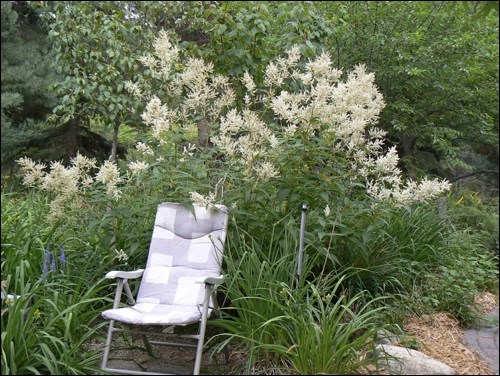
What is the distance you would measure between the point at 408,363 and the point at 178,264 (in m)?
1.50

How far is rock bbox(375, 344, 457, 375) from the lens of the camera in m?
2.84

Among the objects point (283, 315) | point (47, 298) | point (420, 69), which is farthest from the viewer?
point (420, 69)

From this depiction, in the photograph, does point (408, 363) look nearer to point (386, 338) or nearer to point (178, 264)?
point (386, 338)

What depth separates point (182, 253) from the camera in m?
3.68

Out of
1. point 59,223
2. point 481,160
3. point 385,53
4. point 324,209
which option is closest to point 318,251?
point 324,209

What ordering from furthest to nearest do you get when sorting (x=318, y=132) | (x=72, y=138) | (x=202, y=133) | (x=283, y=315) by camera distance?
(x=72, y=138) → (x=202, y=133) → (x=318, y=132) → (x=283, y=315)

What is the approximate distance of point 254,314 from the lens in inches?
126

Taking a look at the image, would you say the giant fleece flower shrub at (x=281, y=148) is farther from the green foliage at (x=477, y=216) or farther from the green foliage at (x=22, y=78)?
the green foliage at (x=22, y=78)

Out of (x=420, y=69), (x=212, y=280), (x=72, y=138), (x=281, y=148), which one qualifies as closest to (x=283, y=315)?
(x=212, y=280)

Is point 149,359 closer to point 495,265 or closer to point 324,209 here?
point 324,209

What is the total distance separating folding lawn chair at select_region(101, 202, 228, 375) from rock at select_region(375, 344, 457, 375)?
37.5 inches

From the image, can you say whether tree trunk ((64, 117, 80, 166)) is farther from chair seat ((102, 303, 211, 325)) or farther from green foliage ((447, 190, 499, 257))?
chair seat ((102, 303, 211, 325))

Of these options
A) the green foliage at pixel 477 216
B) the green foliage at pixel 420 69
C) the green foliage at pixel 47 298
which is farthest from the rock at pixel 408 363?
the green foliage at pixel 420 69

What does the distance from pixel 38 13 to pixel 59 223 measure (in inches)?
127
